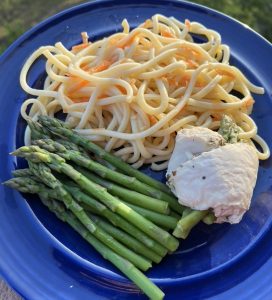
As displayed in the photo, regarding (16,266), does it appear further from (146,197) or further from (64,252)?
(146,197)

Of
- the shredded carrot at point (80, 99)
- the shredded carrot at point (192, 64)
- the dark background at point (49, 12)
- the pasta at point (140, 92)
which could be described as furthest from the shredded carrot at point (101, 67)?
the dark background at point (49, 12)

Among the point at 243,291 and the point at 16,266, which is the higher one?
the point at 243,291

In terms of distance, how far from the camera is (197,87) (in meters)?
3.65

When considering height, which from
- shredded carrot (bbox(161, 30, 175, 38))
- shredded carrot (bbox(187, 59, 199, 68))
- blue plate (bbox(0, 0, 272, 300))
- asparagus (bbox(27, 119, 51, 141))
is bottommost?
blue plate (bbox(0, 0, 272, 300))

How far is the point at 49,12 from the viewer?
5.82 m

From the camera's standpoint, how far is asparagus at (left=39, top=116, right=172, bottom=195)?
321 centimetres

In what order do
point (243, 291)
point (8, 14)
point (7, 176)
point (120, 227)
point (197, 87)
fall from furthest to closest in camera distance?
1. point (8, 14)
2. point (197, 87)
3. point (7, 176)
4. point (120, 227)
5. point (243, 291)

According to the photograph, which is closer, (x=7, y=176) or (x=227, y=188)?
(x=227, y=188)

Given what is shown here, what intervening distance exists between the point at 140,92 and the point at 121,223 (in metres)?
0.98

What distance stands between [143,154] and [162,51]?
800 millimetres

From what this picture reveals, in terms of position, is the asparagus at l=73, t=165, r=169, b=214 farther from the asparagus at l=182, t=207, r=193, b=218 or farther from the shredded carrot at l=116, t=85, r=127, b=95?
the shredded carrot at l=116, t=85, r=127, b=95

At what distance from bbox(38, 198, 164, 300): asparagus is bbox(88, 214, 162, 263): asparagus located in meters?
0.09

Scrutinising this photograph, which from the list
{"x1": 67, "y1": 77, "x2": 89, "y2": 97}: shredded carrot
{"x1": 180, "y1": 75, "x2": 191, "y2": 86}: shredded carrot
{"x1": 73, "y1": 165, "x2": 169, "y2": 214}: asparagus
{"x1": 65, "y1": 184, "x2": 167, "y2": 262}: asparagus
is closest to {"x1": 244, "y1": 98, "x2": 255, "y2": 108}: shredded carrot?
{"x1": 180, "y1": 75, "x2": 191, "y2": 86}: shredded carrot

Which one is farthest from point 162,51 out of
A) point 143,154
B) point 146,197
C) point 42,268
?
point 42,268
